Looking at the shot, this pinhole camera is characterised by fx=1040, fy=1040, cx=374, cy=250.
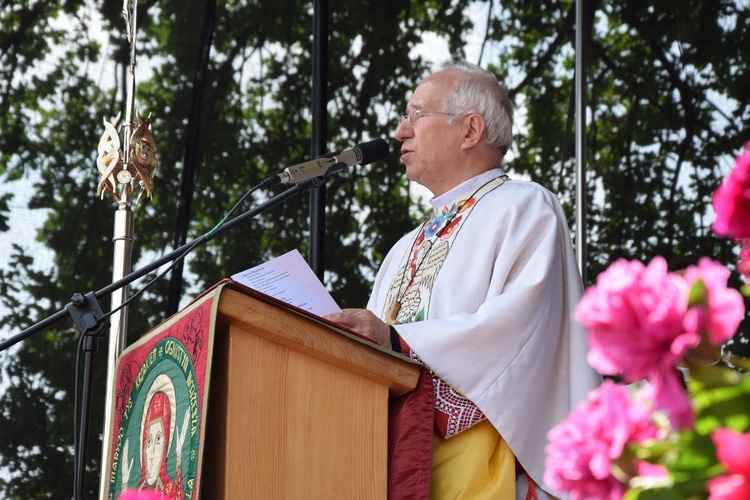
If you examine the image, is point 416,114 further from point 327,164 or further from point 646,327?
point 646,327

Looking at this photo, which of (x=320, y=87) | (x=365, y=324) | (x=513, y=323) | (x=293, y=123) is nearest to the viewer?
(x=365, y=324)

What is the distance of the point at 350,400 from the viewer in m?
2.12

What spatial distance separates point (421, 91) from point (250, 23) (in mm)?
1856

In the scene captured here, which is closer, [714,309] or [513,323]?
[714,309]

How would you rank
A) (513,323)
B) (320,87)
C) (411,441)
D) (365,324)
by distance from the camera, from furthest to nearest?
(320,87) < (513,323) < (365,324) < (411,441)

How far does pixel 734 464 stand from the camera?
52 cm

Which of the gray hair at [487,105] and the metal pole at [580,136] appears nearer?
the gray hair at [487,105]

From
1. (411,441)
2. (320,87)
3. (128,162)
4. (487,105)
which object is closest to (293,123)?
(320,87)

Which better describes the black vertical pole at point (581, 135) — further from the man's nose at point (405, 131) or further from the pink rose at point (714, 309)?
the pink rose at point (714, 309)

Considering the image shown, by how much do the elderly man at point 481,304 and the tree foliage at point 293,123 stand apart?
1.61m

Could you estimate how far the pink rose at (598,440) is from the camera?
628 mm

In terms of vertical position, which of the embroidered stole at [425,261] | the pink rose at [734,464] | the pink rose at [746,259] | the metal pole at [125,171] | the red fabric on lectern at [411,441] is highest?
the metal pole at [125,171]

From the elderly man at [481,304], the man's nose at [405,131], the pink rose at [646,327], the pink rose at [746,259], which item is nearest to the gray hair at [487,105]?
A: the elderly man at [481,304]

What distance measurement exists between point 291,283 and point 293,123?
2.53m
